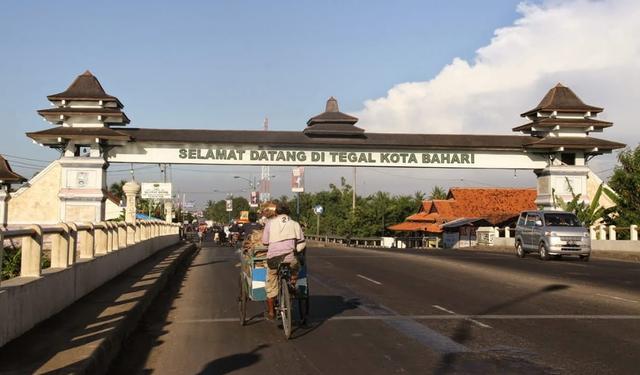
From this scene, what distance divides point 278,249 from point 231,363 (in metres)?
2.30

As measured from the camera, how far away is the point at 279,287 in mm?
9562

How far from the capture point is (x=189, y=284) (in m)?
17.2

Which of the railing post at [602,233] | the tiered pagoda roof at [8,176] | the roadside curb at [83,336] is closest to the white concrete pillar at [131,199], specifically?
the tiered pagoda roof at [8,176]

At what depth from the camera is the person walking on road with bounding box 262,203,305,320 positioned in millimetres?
9516

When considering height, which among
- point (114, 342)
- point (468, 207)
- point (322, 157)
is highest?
point (322, 157)

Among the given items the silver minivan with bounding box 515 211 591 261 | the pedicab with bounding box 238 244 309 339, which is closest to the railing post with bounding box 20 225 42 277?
the pedicab with bounding box 238 244 309 339

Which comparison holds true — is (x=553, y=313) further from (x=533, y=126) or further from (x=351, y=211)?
(x=351, y=211)

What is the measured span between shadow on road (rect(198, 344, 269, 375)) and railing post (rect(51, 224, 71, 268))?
3.73 m

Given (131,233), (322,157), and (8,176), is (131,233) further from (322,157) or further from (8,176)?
(8,176)

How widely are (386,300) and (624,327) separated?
4.62 m

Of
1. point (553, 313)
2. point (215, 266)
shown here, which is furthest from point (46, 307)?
point (215, 266)

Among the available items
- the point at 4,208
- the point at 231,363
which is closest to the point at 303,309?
the point at 231,363

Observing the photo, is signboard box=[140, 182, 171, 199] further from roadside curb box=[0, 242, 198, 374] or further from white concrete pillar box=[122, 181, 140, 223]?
roadside curb box=[0, 242, 198, 374]

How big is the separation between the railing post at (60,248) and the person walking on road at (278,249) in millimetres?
3104
